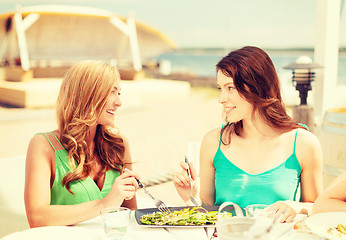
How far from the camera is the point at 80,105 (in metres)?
1.81

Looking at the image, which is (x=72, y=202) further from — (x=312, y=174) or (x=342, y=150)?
(x=342, y=150)

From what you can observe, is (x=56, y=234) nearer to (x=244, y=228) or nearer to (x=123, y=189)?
(x=123, y=189)

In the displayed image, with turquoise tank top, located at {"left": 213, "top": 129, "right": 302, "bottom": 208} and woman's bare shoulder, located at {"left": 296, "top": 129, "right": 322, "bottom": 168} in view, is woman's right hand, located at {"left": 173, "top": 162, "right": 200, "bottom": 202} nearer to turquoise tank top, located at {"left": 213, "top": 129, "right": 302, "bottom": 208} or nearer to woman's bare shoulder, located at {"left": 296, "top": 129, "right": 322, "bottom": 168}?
turquoise tank top, located at {"left": 213, "top": 129, "right": 302, "bottom": 208}

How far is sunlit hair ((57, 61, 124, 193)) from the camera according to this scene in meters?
1.79

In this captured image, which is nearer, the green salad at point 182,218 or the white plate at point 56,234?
the white plate at point 56,234

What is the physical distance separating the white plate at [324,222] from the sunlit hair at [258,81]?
1.98 ft

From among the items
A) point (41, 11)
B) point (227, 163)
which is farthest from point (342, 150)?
point (41, 11)

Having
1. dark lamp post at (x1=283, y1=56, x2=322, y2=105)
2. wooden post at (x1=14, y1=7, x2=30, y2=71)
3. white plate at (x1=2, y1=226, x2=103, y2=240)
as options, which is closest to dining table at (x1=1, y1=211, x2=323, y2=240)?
white plate at (x1=2, y1=226, x2=103, y2=240)

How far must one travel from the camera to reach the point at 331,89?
4297 millimetres

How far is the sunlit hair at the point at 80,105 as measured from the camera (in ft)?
5.87

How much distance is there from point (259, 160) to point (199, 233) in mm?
602

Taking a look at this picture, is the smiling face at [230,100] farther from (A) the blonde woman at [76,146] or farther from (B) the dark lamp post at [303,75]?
(B) the dark lamp post at [303,75]

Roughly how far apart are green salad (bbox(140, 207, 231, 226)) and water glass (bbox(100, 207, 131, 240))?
0.19 meters

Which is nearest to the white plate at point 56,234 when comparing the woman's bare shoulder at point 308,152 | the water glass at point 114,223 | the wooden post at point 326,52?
the water glass at point 114,223
